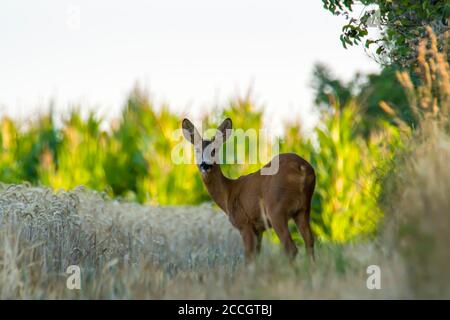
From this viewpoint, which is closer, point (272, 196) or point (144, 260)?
point (144, 260)

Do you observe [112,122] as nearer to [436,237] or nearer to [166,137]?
[166,137]

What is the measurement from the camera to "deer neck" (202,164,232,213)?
9.69 meters

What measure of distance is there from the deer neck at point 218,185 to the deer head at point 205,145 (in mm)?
223

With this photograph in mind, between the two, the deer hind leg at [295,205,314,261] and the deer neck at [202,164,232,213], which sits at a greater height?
the deer neck at [202,164,232,213]

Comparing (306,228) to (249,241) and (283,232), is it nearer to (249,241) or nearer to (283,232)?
(283,232)

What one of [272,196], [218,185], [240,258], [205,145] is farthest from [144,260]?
[240,258]

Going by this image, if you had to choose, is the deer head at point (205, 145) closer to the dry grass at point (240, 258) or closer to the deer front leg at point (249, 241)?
the deer front leg at point (249, 241)

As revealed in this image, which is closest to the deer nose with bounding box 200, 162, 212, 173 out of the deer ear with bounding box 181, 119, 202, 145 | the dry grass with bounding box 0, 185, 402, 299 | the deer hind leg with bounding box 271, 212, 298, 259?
the deer ear with bounding box 181, 119, 202, 145

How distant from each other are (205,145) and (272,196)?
3.05 feet

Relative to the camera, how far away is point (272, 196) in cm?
875

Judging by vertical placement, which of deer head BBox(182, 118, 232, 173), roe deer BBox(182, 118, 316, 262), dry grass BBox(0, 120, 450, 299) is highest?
deer head BBox(182, 118, 232, 173)

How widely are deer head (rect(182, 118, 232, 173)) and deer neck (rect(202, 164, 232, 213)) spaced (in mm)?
223

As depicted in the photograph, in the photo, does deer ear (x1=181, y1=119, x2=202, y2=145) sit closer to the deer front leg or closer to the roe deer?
the roe deer

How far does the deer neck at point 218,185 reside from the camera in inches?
381
